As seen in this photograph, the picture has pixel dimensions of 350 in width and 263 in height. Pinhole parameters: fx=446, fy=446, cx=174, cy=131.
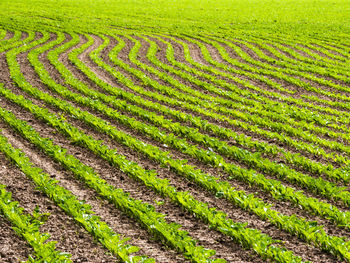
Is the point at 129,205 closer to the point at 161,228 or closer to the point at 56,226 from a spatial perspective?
the point at 161,228

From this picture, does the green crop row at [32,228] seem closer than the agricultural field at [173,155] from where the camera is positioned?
Yes

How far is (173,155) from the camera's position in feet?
A: 41.3

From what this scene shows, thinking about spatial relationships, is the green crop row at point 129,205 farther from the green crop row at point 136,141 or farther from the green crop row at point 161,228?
the green crop row at point 136,141

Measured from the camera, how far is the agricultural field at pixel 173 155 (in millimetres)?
8508

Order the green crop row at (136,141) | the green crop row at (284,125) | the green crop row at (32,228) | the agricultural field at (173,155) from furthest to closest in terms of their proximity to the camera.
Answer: the green crop row at (284,125) → the green crop row at (136,141) → the agricultural field at (173,155) → the green crop row at (32,228)

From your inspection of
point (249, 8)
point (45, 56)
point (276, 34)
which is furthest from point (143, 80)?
point (249, 8)

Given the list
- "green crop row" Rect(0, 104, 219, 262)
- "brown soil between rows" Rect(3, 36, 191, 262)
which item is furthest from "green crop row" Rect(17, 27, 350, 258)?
"brown soil between rows" Rect(3, 36, 191, 262)

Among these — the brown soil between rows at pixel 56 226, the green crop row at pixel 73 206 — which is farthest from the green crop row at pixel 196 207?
the brown soil between rows at pixel 56 226

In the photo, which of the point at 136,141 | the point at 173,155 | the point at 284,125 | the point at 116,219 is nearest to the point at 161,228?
the point at 116,219

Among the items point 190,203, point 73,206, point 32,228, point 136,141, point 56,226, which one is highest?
point 136,141

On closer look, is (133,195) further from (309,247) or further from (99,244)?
(309,247)

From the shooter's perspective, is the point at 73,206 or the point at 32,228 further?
the point at 73,206

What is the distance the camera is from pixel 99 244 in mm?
8406

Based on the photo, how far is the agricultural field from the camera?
8.51m
